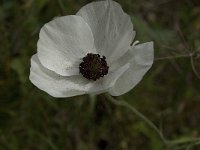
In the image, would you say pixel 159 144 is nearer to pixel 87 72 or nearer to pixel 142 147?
pixel 142 147

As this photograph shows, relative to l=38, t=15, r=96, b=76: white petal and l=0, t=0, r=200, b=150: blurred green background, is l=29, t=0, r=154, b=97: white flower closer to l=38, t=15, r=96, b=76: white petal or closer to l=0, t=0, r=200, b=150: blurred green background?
l=38, t=15, r=96, b=76: white petal

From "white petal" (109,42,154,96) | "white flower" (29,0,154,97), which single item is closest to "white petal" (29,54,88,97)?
"white flower" (29,0,154,97)

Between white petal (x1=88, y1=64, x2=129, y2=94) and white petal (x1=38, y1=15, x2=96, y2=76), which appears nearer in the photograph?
white petal (x1=88, y1=64, x2=129, y2=94)

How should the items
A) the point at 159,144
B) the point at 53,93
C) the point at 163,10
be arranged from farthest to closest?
the point at 163,10, the point at 159,144, the point at 53,93

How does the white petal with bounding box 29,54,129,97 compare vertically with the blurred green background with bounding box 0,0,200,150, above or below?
above

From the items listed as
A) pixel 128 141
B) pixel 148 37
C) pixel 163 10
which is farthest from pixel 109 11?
pixel 163 10

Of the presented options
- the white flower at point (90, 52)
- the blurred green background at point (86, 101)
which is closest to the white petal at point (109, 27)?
the white flower at point (90, 52)
